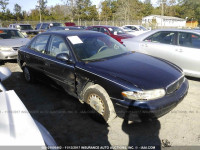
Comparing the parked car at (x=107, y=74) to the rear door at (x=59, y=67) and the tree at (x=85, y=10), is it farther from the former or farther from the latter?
the tree at (x=85, y=10)

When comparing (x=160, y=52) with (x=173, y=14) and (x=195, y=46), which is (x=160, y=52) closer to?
(x=195, y=46)

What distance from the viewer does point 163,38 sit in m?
5.57

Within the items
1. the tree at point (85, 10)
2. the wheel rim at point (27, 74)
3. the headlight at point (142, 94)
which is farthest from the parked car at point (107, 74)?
the tree at point (85, 10)

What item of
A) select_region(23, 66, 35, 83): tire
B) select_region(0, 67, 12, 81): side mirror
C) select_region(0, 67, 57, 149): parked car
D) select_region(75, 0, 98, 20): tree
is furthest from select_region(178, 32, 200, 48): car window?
select_region(75, 0, 98, 20): tree

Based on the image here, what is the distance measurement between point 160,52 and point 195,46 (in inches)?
37.1

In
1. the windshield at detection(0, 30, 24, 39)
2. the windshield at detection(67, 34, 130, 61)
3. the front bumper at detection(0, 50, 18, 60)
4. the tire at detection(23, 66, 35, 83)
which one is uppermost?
the windshield at detection(0, 30, 24, 39)

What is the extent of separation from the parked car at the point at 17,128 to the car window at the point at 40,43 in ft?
7.78

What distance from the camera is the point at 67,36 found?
3734 mm

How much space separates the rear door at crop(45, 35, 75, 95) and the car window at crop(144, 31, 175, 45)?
3.21 meters

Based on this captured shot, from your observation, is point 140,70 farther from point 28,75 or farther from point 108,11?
point 108,11

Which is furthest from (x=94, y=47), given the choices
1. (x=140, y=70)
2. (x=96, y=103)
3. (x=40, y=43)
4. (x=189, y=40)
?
(x=189, y=40)

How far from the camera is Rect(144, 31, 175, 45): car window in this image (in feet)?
17.6

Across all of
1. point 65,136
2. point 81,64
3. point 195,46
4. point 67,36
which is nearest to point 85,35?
point 67,36

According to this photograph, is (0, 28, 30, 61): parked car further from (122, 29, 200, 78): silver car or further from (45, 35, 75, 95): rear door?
(122, 29, 200, 78): silver car
